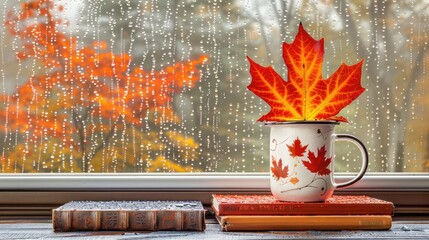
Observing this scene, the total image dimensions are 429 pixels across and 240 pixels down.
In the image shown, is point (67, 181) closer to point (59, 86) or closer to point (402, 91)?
Result: point (59, 86)

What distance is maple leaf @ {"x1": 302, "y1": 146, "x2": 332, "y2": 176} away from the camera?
101cm

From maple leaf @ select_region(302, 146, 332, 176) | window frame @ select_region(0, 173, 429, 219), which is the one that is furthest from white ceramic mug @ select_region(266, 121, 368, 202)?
window frame @ select_region(0, 173, 429, 219)

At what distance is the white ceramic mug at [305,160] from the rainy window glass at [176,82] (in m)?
0.20

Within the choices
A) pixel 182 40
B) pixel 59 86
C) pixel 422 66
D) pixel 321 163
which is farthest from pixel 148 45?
pixel 422 66

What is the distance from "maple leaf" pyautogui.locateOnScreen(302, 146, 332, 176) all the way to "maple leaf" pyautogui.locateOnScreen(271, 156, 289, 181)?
0.04 metres

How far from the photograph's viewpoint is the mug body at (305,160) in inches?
39.6

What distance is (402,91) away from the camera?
1.24 m

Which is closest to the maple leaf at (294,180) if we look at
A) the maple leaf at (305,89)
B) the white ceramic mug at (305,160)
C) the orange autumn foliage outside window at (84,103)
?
the white ceramic mug at (305,160)

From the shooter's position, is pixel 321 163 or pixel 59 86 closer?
pixel 321 163

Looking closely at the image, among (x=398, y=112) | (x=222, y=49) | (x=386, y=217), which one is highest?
(x=222, y=49)

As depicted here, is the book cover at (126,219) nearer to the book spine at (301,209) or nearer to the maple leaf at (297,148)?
the book spine at (301,209)

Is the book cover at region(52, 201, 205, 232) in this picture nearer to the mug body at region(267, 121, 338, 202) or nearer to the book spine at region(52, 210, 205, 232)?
the book spine at region(52, 210, 205, 232)

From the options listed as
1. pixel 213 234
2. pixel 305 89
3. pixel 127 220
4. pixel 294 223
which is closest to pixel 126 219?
pixel 127 220

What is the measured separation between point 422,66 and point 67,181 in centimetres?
78
